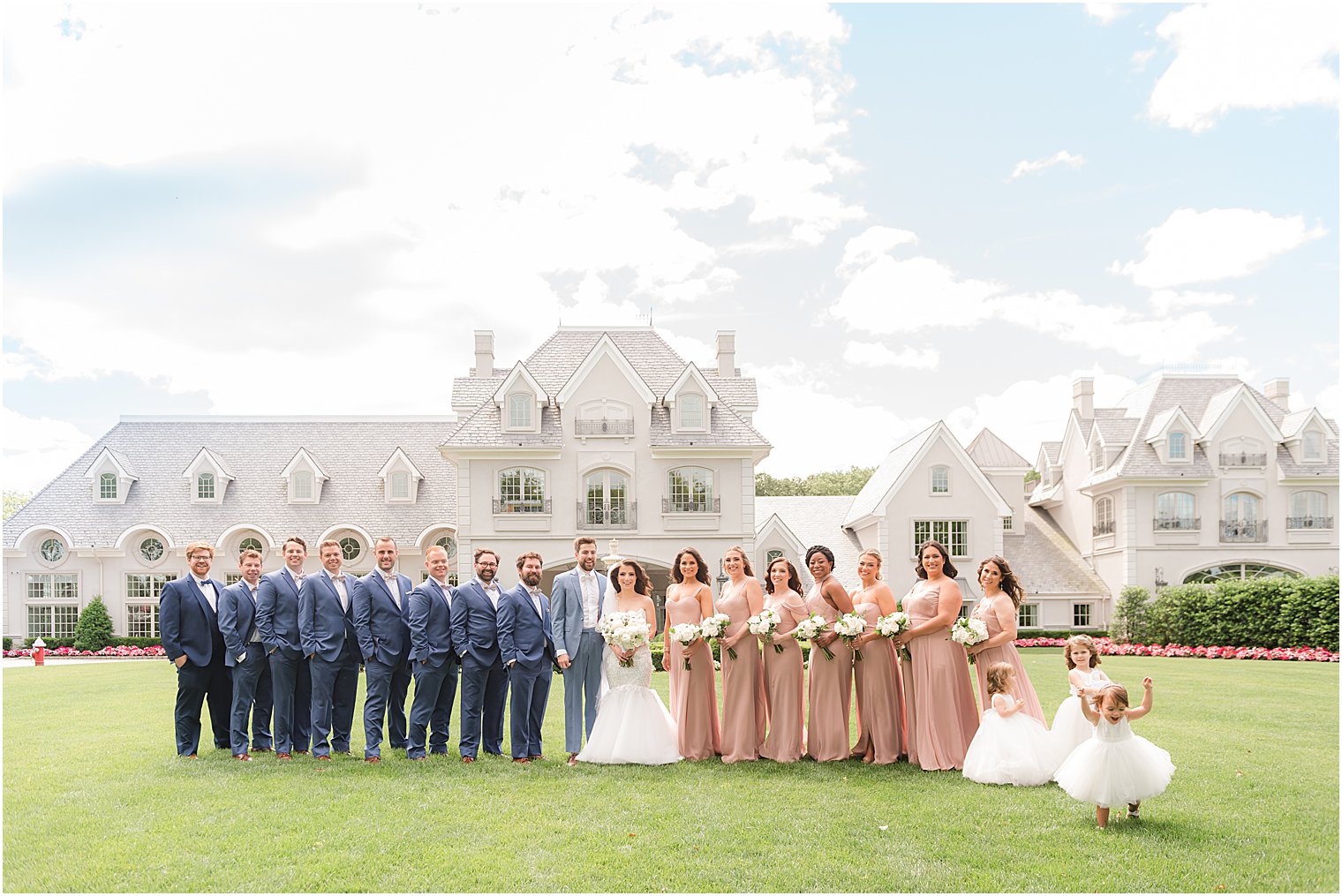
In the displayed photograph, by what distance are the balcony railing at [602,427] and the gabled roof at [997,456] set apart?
1559 cm

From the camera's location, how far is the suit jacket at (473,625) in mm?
10688

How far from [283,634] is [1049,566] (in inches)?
1335

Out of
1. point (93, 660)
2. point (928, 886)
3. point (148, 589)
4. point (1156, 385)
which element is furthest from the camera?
point (1156, 385)

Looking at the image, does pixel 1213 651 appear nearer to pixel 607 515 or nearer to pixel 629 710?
pixel 607 515

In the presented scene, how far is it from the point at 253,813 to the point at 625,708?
370 cm

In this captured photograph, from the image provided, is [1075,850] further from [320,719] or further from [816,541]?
[816,541]

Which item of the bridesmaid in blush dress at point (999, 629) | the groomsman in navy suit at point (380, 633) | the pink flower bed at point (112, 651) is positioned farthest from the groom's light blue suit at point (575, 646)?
the pink flower bed at point (112, 651)

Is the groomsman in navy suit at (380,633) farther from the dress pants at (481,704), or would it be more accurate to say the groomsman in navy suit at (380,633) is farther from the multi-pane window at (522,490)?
the multi-pane window at (522,490)

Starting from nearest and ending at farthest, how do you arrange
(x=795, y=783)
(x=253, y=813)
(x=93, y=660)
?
(x=253, y=813) < (x=795, y=783) < (x=93, y=660)

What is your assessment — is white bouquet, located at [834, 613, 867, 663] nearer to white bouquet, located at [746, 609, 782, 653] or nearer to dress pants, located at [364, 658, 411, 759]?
white bouquet, located at [746, 609, 782, 653]

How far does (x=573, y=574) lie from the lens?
36.1 ft

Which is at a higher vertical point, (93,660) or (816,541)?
(816,541)

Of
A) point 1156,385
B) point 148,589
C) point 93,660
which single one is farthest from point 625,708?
point 1156,385

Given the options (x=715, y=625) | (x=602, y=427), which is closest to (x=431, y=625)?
(x=715, y=625)
